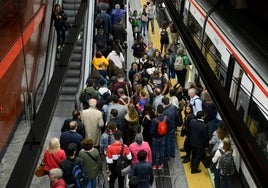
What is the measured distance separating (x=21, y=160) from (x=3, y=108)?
6.61 metres

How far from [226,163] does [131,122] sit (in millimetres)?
1992

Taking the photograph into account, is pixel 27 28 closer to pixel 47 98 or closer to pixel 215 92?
pixel 47 98

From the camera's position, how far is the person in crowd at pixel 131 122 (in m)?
8.04

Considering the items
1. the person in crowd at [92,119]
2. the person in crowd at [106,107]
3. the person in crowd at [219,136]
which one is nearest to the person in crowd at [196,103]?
the person in crowd at [219,136]

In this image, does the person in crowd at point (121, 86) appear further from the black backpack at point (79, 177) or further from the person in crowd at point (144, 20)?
the person in crowd at point (144, 20)

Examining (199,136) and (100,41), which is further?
(100,41)

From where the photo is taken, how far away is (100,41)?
39.7 ft

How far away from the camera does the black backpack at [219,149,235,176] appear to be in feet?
23.0

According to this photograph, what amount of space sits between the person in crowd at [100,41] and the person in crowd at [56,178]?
6.37 meters

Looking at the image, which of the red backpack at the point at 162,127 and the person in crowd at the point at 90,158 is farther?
the red backpack at the point at 162,127

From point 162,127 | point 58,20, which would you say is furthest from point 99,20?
point 162,127

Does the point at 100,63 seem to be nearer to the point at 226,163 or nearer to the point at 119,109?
the point at 119,109

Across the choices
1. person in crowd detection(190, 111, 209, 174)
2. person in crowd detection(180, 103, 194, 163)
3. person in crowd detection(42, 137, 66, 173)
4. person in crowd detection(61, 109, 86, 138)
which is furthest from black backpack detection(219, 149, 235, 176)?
person in crowd detection(42, 137, 66, 173)

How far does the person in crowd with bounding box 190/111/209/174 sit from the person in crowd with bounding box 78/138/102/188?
2.07 metres
